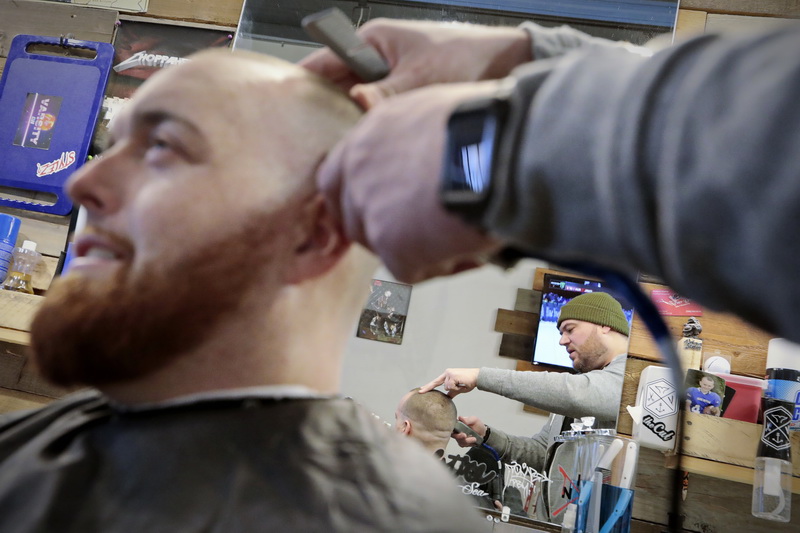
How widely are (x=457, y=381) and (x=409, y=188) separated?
203cm

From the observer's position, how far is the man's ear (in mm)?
961

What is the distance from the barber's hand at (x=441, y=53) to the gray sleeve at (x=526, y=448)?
1.79m

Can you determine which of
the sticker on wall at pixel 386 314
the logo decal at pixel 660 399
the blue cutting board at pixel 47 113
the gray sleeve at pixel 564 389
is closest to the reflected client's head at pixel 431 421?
the gray sleeve at pixel 564 389

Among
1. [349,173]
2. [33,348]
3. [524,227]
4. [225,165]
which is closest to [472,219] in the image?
[524,227]

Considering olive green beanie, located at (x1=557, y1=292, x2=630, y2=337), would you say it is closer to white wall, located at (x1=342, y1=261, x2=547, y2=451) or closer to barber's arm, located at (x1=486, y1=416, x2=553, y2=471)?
white wall, located at (x1=342, y1=261, x2=547, y2=451)

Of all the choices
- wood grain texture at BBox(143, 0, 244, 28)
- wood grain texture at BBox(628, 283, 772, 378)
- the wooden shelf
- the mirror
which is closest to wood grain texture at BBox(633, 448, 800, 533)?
wood grain texture at BBox(628, 283, 772, 378)

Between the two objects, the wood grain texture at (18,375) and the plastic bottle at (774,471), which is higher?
the plastic bottle at (774,471)

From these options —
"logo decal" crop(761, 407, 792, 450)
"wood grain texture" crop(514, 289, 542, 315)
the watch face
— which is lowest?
"logo decal" crop(761, 407, 792, 450)

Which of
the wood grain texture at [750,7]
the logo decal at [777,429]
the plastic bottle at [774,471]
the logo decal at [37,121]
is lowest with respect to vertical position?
the plastic bottle at [774,471]

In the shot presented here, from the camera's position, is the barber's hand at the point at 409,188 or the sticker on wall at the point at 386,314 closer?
the barber's hand at the point at 409,188

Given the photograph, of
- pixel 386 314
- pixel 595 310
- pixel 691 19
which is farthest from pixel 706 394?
pixel 691 19

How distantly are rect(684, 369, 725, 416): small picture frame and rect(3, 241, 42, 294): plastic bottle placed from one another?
9.60 ft

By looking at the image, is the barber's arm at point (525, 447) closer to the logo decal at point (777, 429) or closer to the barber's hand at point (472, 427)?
the barber's hand at point (472, 427)

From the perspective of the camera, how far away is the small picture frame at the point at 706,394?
8.10 feet
